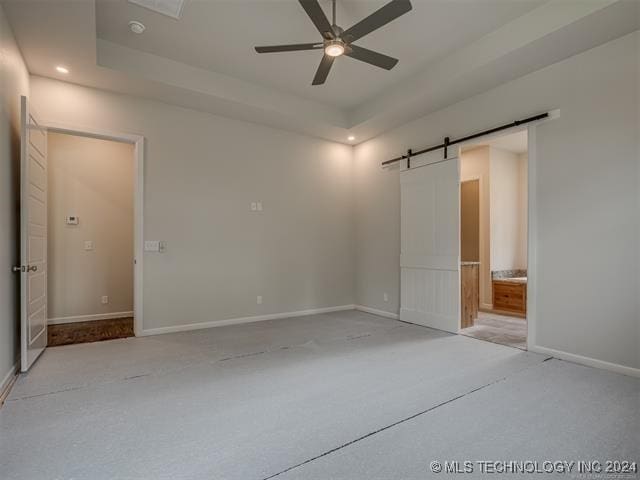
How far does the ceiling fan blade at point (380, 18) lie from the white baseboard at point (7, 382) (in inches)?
147

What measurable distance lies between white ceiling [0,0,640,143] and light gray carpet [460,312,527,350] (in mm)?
2961

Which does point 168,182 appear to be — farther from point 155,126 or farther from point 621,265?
point 621,265

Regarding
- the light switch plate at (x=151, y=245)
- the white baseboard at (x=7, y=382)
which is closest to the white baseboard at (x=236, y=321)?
the light switch plate at (x=151, y=245)

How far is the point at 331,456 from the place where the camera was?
1802 mm

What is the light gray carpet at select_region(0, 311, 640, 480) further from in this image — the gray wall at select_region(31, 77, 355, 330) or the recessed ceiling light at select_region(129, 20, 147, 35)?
the recessed ceiling light at select_region(129, 20, 147, 35)

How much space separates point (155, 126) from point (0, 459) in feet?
12.2

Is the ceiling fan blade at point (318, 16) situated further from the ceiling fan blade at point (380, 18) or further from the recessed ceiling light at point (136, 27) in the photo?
the recessed ceiling light at point (136, 27)

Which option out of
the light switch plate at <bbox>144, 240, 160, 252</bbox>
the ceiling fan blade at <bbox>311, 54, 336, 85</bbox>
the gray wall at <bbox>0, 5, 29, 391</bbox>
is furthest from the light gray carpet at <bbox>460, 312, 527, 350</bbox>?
the gray wall at <bbox>0, 5, 29, 391</bbox>

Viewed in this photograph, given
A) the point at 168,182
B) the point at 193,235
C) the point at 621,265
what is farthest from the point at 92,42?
the point at 621,265

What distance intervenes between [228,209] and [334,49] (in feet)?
9.00

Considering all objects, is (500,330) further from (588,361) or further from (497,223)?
(497,223)

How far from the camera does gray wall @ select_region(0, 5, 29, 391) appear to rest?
8.82ft

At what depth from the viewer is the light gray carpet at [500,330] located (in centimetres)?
405

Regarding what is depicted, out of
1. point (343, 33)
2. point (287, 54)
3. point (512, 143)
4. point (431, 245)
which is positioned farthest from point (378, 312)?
point (343, 33)
